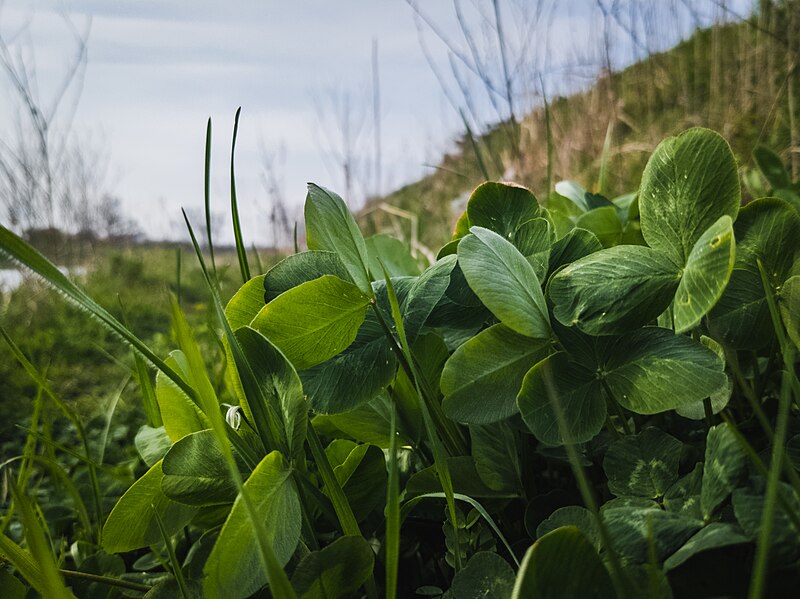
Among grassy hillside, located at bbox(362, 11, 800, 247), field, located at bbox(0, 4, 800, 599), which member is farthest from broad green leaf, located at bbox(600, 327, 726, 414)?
grassy hillside, located at bbox(362, 11, 800, 247)

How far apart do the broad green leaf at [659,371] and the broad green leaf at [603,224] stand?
0.15 metres

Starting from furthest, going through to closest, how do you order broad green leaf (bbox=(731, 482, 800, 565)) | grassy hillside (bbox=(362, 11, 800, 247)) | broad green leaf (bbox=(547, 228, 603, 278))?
grassy hillside (bbox=(362, 11, 800, 247)), broad green leaf (bbox=(547, 228, 603, 278)), broad green leaf (bbox=(731, 482, 800, 565))

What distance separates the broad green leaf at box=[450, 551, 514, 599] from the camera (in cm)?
21

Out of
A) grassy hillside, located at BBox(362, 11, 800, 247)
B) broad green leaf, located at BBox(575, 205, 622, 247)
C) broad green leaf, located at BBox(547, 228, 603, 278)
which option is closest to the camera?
broad green leaf, located at BBox(547, 228, 603, 278)

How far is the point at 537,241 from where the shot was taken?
29cm

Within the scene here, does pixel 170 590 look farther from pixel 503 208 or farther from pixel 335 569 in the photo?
pixel 503 208

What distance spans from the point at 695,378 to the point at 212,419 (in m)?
0.16

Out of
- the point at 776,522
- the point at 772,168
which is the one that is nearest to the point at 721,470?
the point at 776,522

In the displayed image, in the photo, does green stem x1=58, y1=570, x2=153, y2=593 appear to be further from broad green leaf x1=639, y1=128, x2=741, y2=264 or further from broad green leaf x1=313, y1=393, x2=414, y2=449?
broad green leaf x1=639, y1=128, x2=741, y2=264

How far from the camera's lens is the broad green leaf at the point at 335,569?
21cm

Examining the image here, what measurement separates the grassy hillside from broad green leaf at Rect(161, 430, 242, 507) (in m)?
1.05

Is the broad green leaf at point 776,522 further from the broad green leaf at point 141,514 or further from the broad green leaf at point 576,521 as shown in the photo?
the broad green leaf at point 141,514

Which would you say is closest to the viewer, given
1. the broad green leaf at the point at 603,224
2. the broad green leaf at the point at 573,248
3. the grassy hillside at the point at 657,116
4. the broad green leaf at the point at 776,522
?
the broad green leaf at the point at 776,522

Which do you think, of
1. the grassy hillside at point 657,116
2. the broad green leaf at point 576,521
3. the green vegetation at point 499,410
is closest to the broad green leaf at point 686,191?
the green vegetation at point 499,410
